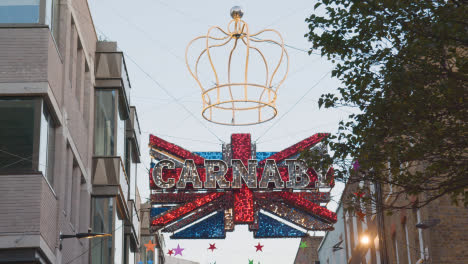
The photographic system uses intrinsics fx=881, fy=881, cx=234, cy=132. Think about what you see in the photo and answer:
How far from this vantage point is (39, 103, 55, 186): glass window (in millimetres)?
21797

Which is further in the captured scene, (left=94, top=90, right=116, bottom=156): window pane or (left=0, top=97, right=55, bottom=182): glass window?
(left=94, top=90, right=116, bottom=156): window pane

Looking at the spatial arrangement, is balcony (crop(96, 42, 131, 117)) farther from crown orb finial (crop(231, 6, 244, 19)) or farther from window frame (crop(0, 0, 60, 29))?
window frame (crop(0, 0, 60, 29))

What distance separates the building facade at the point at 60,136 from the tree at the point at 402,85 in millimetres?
7575

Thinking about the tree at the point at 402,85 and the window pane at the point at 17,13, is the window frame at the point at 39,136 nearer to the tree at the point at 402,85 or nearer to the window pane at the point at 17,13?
the window pane at the point at 17,13

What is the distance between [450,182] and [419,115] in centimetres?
146

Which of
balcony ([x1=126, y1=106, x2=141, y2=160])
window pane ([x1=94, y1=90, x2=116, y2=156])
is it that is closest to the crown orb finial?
window pane ([x1=94, y1=90, x2=116, y2=156])

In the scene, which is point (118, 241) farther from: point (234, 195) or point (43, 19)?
point (43, 19)

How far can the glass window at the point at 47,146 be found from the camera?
71.5ft

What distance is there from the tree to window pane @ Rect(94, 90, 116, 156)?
45.1 feet

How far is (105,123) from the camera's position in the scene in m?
31.0

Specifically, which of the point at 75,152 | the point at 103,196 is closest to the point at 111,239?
the point at 103,196

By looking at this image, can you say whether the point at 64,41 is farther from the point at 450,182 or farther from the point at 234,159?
the point at 450,182

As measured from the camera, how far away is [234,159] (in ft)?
106

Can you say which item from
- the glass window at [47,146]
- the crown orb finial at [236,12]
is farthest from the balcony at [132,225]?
the glass window at [47,146]
